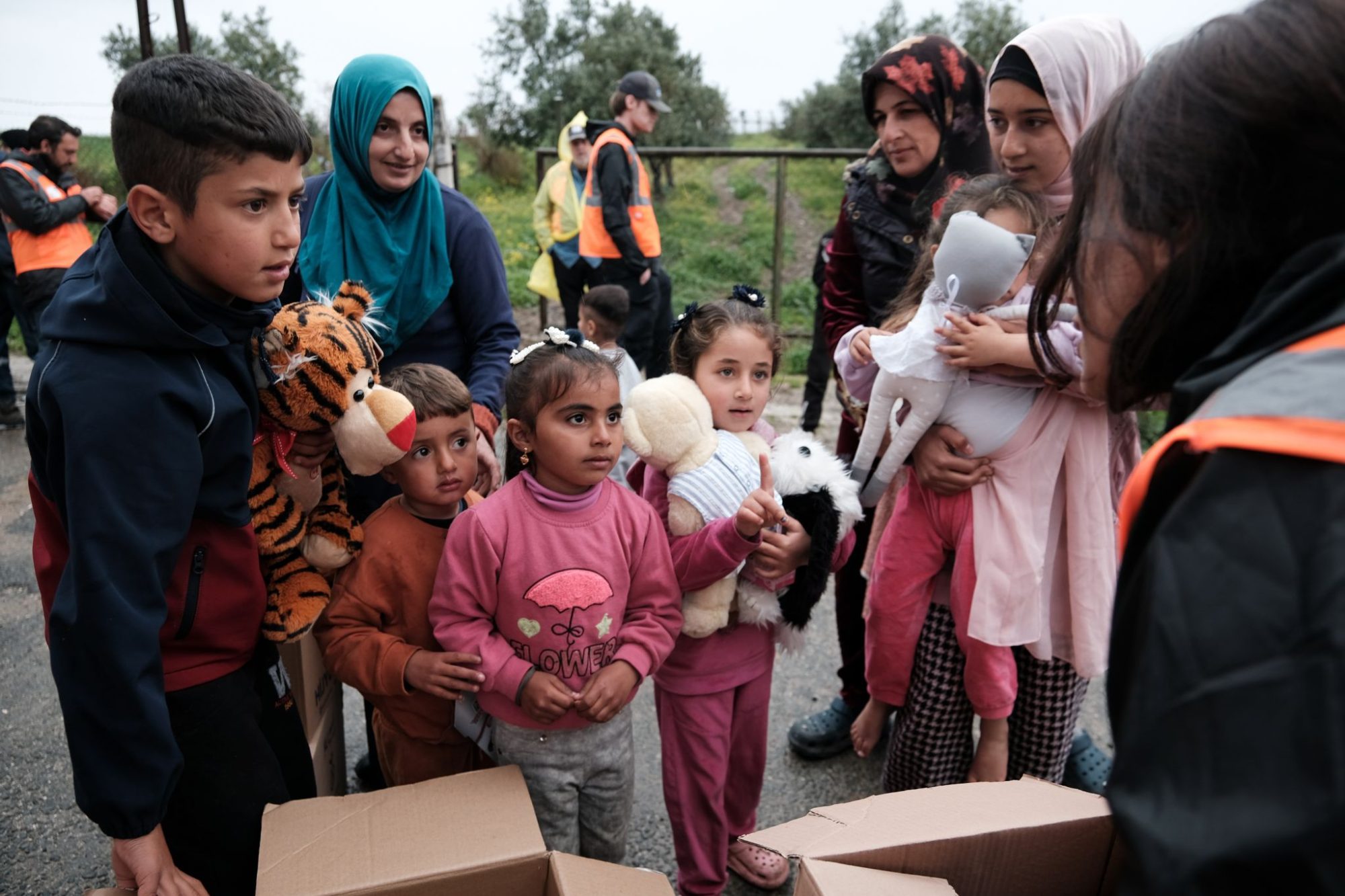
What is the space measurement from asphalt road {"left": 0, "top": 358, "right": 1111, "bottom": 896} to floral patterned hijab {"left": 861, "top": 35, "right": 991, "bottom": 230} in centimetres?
160

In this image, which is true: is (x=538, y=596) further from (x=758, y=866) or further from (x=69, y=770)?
(x=69, y=770)

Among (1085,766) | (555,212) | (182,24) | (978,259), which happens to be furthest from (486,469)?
(555,212)

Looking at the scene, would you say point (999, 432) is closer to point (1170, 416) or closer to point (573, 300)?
point (1170, 416)

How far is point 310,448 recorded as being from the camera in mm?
1647

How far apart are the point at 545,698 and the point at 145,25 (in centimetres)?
328

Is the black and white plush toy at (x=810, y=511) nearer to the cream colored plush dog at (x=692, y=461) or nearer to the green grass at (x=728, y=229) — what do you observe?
the cream colored plush dog at (x=692, y=461)

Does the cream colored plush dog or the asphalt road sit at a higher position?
the cream colored plush dog

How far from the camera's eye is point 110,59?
13281mm

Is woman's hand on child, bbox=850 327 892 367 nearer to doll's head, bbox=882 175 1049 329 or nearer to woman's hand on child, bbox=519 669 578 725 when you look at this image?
doll's head, bbox=882 175 1049 329

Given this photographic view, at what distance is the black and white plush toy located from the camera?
1833 millimetres

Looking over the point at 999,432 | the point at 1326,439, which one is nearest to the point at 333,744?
the point at 999,432

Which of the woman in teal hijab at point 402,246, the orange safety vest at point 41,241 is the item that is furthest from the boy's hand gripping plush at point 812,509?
the orange safety vest at point 41,241

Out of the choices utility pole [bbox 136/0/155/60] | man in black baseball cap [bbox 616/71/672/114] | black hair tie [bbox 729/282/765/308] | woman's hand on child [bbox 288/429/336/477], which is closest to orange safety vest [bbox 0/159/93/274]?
utility pole [bbox 136/0/155/60]

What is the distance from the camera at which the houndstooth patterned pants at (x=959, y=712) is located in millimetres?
1997
